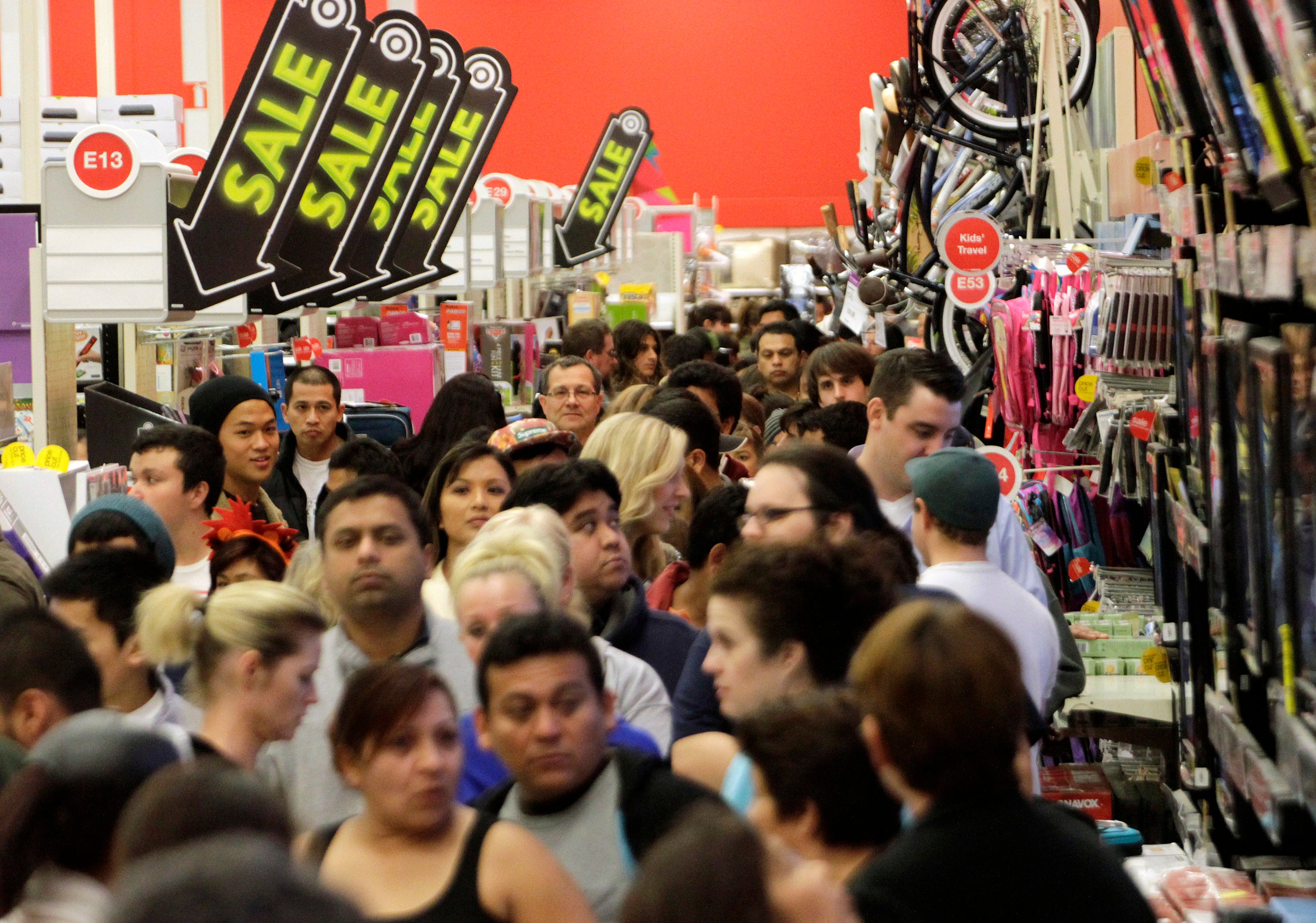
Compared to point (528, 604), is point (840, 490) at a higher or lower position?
higher

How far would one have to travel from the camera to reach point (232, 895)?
967mm

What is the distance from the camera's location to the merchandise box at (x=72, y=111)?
1262 centimetres

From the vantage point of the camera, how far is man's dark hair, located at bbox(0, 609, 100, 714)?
97.6 inches

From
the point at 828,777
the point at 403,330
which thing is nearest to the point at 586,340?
the point at 403,330

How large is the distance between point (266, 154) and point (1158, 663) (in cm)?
353

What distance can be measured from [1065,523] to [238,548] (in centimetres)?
347

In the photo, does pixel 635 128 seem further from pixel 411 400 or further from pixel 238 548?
pixel 238 548

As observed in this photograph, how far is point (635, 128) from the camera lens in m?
15.4

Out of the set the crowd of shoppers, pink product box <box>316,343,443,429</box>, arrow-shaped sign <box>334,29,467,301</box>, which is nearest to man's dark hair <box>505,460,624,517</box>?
the crowd of shoppers

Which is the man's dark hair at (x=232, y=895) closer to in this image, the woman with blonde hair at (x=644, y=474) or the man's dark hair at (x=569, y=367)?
the woman with blonde hair at (x=644, y=474)

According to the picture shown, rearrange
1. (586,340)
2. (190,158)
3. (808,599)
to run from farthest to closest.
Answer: (586,340)
(190,158)
(808,599)

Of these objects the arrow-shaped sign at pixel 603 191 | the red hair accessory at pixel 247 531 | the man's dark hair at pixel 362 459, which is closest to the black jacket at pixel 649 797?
the red hair accessory at pixel 247 531

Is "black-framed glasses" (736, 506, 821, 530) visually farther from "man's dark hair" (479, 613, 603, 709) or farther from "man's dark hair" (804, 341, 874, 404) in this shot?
"man's dark hair" (804, 341, 874, 404)

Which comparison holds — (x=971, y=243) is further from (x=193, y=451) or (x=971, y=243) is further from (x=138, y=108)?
(x=138, y=108)
